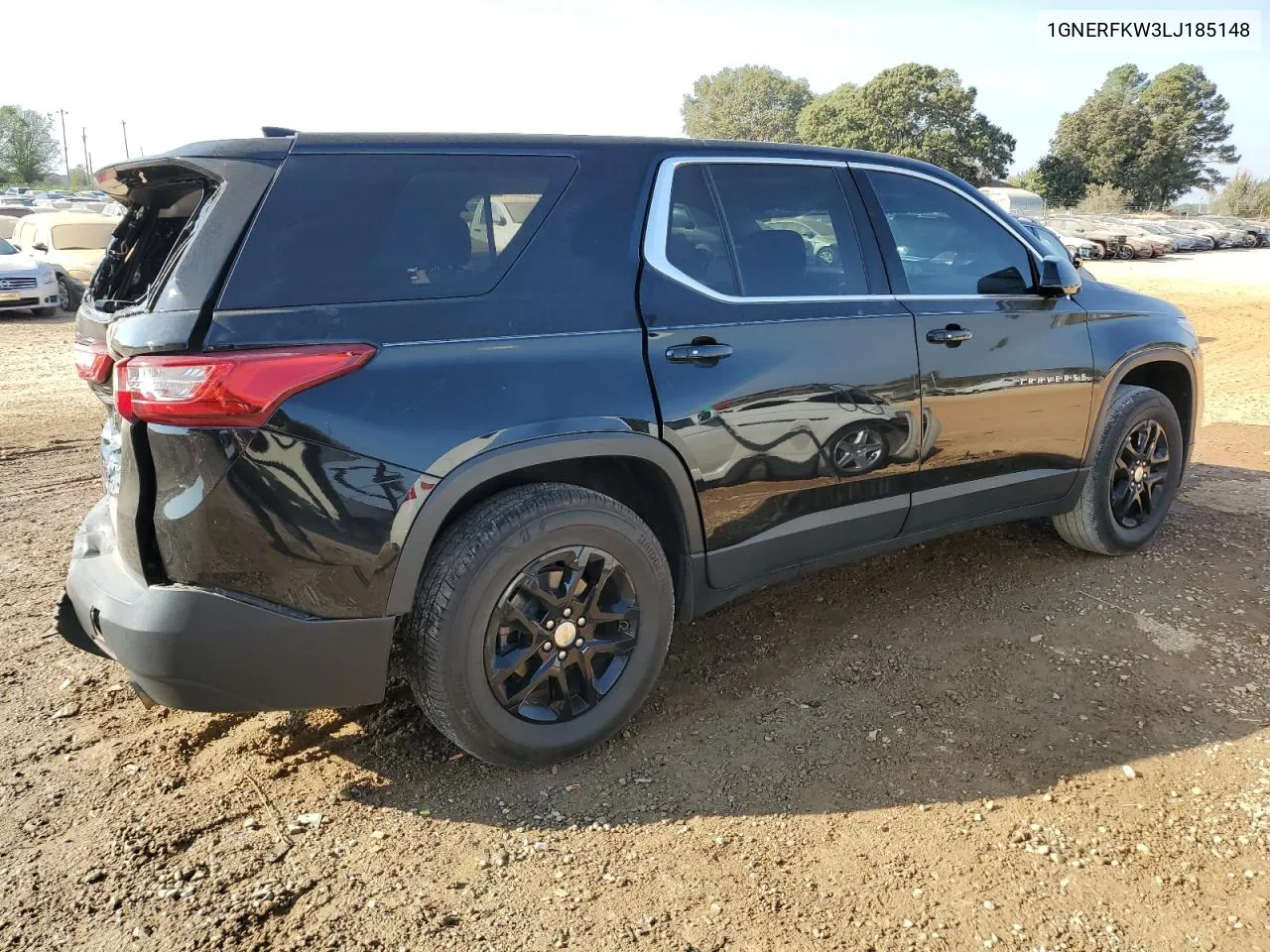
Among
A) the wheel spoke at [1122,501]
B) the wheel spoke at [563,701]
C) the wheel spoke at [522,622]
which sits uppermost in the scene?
the wheel spoke at [522,622]

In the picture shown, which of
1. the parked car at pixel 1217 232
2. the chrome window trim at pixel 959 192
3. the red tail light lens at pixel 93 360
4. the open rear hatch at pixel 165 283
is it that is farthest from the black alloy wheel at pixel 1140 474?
the parked car at pixel 1217 232

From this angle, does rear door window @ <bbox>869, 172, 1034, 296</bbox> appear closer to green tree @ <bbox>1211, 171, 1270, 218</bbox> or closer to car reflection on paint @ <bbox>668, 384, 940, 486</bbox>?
car reflection on paint @ <bbox>668, 384, 940, 486</bbox>

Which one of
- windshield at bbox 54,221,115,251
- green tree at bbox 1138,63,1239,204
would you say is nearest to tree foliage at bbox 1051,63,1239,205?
green tree at bbox 1138,63,1239,204

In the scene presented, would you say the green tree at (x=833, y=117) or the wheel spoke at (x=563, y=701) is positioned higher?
the green tree at (x=833, y=117)

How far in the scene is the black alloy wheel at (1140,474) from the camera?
4426mm

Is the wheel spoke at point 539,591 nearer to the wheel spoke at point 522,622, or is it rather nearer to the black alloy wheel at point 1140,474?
the wheel spoke at point 522,622

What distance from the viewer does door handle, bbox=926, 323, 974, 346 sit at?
→ 348 centimetres

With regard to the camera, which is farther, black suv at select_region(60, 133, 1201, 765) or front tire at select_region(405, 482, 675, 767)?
front tire at select_region(405, 482, 675, 767)

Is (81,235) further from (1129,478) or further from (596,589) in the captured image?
(1129,478)

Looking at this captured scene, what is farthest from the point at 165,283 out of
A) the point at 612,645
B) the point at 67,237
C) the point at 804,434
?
the point at 67,237

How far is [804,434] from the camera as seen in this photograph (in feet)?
Result: 10.2

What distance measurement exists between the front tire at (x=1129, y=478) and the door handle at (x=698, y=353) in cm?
226

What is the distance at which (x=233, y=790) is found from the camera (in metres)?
2.73

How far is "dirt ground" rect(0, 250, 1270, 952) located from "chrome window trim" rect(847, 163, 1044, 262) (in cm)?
151
